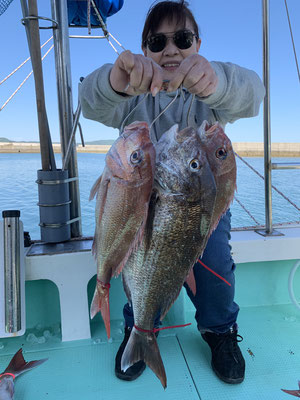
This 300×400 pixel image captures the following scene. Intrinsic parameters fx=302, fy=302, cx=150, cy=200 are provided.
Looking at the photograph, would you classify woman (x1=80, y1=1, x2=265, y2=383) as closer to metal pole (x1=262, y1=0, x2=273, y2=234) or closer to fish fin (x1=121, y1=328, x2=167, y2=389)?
fish fin (x1=121, y1=328, x2=167, y2=389)

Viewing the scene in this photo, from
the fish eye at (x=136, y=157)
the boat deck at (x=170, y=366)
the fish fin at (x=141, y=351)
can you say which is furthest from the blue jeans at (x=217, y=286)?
the fish eye at (x=136, y=157)

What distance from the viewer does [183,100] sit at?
157cm

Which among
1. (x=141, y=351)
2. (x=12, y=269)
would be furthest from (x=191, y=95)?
(x=12, y=269)

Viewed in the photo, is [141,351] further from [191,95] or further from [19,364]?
[191,95]

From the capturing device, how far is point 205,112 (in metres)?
1.80

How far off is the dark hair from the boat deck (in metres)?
1.83

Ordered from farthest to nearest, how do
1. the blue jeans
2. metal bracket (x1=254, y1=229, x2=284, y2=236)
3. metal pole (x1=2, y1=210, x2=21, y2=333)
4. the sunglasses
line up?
metal bracket (x1=254, y1=229, x2=284, y2=236) < metal pole (x1=2, y1=210, x2=21, y2=333) < the blue jeans < the sunglasses

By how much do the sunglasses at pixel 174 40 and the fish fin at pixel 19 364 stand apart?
184cm

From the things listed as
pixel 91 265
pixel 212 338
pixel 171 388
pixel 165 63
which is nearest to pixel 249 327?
pixel 212 338

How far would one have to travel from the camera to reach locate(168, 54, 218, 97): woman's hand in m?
1.03

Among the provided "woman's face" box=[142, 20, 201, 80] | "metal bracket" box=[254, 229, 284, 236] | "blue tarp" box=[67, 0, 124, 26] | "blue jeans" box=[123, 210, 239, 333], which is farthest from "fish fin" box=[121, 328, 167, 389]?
"blue tarp" box=[67, 0, 124, 26]

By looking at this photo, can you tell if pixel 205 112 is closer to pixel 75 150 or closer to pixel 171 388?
pixel 75 150

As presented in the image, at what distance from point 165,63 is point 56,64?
1085 millimetres

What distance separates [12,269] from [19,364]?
0.53 metres
